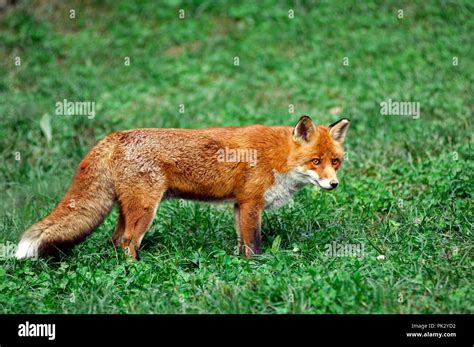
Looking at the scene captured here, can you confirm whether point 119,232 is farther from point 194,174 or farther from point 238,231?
point 238,231

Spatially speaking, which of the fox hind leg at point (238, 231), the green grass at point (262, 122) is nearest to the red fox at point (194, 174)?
the fox hind leg at point (238, 231)

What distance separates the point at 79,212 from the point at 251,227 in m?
1.86

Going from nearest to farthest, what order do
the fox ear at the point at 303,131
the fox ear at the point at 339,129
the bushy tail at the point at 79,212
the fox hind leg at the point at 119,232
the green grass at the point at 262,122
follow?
the green grass at the point at 262,122, the bushy tail at the point at 79,212, the fox ear at the point at 303,131, the fox ear at the point at 339,129, the fox hind leg at the point at 119,232

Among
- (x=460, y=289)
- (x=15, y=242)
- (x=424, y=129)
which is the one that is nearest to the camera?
(x=460, y=289)

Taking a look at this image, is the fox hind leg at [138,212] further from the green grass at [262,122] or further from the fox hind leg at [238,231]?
the fox hind leg at [238,231]

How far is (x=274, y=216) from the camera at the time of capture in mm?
8766

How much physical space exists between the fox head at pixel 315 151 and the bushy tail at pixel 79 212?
206 cm

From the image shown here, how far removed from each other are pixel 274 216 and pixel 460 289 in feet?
9.22

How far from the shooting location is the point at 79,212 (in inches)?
297

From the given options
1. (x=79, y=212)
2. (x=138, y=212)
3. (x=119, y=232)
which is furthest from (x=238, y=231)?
(x=79, y=212)

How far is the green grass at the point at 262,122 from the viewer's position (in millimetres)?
6859

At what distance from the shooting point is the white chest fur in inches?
310

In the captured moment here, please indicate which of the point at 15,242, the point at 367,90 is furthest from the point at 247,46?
the point at 15,242

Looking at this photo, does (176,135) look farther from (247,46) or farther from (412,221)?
(247,46)
